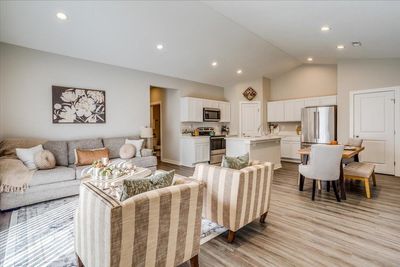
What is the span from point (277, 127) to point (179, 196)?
6.70 m

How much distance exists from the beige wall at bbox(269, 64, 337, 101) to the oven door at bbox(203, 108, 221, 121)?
215 centimetres

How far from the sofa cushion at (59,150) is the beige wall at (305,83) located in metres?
6.66

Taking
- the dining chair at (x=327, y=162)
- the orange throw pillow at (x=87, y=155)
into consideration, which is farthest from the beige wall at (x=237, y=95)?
the orange throw pillow at (x=87, y=155)

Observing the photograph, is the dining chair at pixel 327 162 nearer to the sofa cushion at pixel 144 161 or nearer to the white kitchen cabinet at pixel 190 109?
the sofa cushion at pixel 144 161

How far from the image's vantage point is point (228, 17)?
3947 mm

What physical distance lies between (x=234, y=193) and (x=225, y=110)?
5.77 metres

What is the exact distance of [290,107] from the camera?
6965 mm

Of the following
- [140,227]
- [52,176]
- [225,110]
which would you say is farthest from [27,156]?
[225,110]

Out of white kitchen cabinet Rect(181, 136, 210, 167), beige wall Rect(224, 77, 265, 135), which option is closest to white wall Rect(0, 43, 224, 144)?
white kitchen cabinet Rect(181, 136, 210, 167)

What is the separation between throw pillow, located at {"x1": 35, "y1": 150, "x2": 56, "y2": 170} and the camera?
3.47 meters

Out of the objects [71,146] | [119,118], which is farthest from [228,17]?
[71,146]

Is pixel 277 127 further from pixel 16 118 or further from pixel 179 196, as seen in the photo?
pixel 16 118

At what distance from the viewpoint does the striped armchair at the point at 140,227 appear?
4.07ft

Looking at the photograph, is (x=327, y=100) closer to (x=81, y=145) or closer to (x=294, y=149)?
(x=294, y=149)
